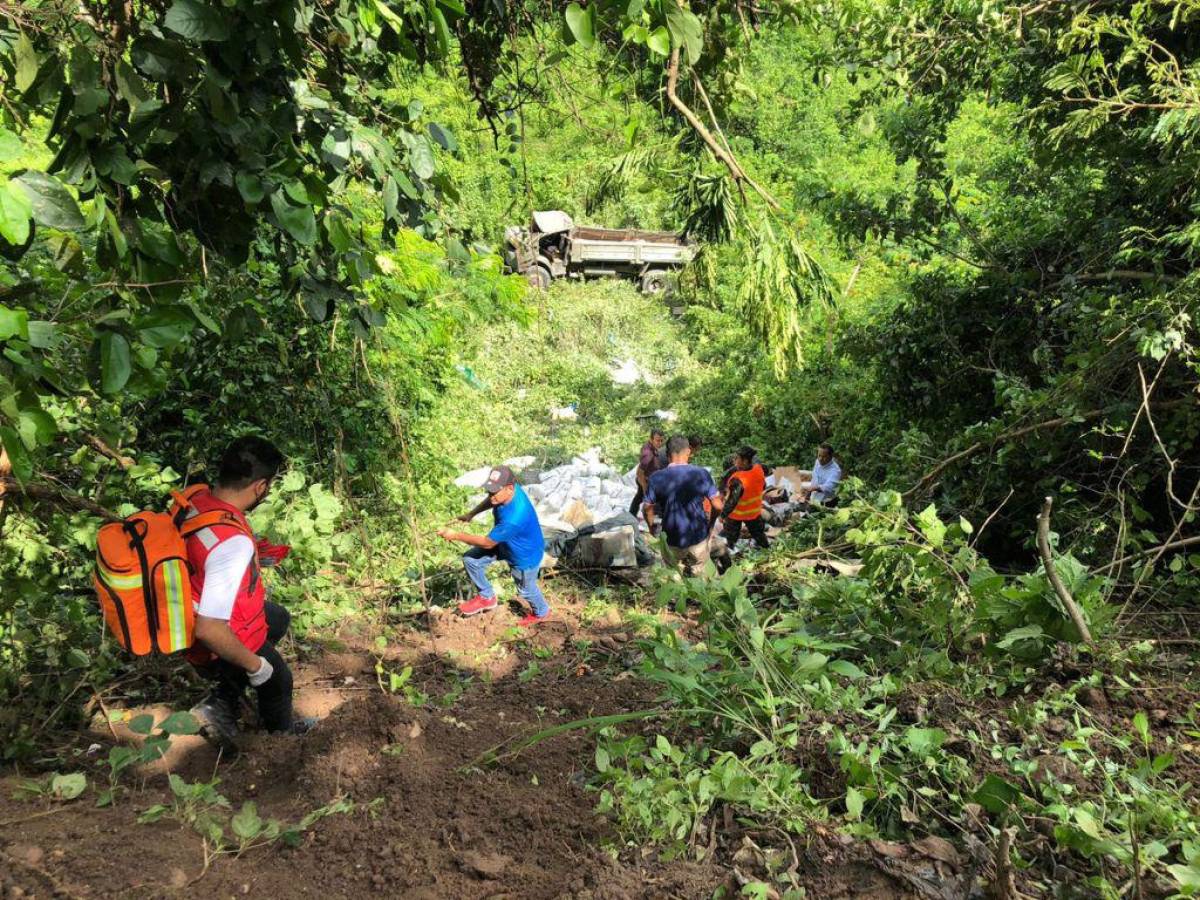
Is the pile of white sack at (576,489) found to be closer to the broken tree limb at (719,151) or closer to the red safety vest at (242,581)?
the red safety vest at (242,581)

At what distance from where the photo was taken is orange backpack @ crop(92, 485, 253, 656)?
8.97ft

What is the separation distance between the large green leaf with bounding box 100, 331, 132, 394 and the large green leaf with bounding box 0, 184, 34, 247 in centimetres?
37

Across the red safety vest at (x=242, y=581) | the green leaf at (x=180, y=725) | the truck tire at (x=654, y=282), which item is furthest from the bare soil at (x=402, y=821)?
the truck tire at (x=654, y=282)

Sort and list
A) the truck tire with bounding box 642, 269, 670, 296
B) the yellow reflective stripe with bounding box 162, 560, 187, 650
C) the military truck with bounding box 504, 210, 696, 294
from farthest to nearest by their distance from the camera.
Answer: the truck tire with bounding box 642, 269, 670, 296
the military truck with bounding box 504, 210, 696, 294
the yellow reflective stripe with bounding box 162, 560, 187, 650

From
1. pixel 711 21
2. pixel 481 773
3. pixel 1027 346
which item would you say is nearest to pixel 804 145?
pixel 1027 346

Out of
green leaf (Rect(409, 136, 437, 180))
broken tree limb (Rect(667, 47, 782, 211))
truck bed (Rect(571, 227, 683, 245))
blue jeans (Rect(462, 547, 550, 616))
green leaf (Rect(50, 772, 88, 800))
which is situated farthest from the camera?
truck bed (Rect(571, 227, 683, 245))

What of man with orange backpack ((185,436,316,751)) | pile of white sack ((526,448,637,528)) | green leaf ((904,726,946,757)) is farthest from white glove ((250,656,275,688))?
pile of white sack ((526,448,637,528))

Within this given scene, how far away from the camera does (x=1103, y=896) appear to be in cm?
184

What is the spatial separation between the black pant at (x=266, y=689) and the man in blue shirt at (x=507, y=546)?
190 cm

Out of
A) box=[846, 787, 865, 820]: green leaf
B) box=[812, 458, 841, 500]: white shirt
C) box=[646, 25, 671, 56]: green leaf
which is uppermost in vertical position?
box=[646, 25, 671, 56]: green leaf

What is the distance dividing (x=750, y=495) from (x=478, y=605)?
304cm

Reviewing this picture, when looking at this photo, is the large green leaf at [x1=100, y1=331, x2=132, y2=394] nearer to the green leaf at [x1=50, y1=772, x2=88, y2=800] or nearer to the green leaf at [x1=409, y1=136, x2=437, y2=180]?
the green leaf at [x1=409, y1=136, x2=437, y2=180]

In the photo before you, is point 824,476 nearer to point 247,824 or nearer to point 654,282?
point 247,824

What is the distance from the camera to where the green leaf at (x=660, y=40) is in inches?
78.3
